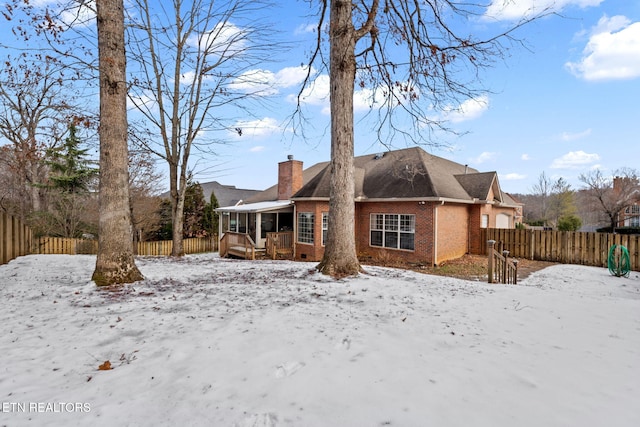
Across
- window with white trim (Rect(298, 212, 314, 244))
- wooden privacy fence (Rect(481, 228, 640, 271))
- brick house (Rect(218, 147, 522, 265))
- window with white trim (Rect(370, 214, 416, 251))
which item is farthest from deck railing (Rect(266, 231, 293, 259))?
wooden privacy fence (Rect(481, 228, 640, 271))

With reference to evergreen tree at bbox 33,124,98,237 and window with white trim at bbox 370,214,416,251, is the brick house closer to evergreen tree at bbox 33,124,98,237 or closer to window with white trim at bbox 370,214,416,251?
window with white trim at bbox 370,214,416,251

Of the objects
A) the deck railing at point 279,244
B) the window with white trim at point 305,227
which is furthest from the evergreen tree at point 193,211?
the window with white trim at point 305,227

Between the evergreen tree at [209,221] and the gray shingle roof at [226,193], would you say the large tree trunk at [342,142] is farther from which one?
the gray shingle roof at [226,193]

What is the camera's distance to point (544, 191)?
4525 centimetres

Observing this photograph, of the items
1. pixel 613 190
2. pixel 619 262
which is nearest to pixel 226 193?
pixel 619 262

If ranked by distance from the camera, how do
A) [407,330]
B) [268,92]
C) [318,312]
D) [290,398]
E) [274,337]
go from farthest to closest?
[268,92] → [318,312] → [407,330] → [274,337] → [290,398]

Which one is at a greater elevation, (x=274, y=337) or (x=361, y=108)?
(x=361, y=108)

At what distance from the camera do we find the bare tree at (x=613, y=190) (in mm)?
30734

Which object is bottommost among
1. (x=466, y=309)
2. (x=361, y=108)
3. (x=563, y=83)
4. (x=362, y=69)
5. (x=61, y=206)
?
(x=466, y=309)

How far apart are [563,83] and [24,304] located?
15.4 metres

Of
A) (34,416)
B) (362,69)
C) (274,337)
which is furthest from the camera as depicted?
(362,69)

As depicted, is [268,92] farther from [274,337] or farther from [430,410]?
[430,410]

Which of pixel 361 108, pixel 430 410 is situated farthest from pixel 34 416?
pixel 361 108

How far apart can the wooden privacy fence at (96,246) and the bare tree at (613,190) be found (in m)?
37.0
